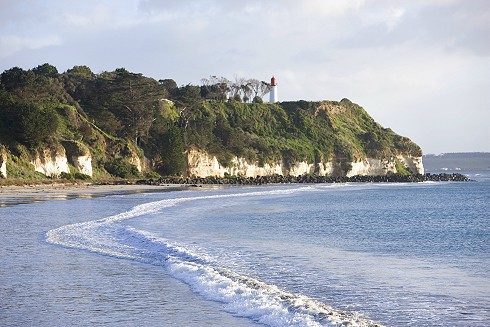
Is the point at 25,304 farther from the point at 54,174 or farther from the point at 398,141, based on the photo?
the point at 398,141

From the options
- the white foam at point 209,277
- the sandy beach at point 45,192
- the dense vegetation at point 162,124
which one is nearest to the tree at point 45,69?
the dense vegetation at point 162,124

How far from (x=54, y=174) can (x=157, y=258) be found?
4675cm

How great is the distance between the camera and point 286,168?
109 meters

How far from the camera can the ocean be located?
10.4 m

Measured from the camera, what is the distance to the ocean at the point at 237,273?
1041 cm

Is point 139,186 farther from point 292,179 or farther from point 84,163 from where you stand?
point 292,179

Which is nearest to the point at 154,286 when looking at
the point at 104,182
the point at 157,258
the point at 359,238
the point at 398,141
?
the point at 157,258

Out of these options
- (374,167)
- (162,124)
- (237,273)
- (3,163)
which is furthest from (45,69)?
(237,273)

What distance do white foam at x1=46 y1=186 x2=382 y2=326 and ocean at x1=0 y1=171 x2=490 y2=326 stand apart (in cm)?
3

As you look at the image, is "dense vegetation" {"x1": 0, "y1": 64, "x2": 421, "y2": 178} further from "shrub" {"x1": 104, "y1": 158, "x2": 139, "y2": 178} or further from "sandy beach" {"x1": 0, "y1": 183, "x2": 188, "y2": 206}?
"sandy beach" {"x1": 0, "y1": 183, "x2": 188, "y2": 206}

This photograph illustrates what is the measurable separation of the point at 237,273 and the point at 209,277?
918mm

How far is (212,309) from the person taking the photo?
36.1 ft

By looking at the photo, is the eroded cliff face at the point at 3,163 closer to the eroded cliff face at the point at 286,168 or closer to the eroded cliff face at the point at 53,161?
the eroded cliff face at the point at 53,161

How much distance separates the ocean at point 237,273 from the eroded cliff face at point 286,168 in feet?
194
